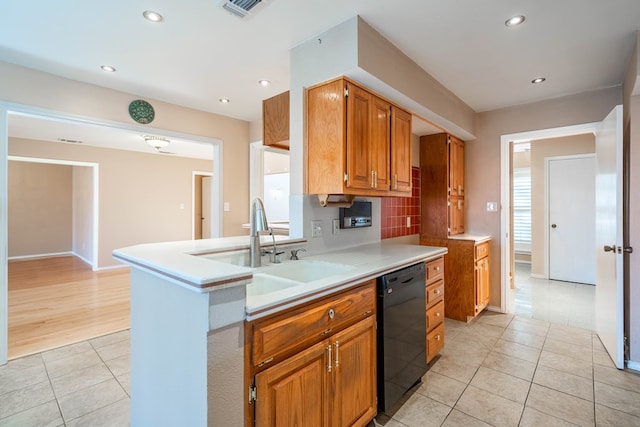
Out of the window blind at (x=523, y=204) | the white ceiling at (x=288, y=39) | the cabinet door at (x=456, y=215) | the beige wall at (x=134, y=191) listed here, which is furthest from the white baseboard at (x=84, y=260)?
the window blind at (x=523, y=204)

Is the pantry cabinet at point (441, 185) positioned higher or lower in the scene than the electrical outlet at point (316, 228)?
higher

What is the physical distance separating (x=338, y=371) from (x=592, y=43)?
281cm

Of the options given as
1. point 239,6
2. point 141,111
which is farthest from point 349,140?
point 141,111

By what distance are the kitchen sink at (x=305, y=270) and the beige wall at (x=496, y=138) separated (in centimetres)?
258

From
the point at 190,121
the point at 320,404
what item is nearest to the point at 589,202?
the point at 320,404

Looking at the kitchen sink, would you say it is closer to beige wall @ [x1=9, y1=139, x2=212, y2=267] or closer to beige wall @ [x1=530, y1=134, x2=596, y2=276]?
beige wall @ [x1=530, y1=134, x2=596, y2=276]

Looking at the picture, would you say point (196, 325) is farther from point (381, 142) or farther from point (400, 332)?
Result: point (381, 142)

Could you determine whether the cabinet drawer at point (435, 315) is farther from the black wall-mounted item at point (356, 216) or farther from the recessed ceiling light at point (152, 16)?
the recessed ceiling light at point (152, 16)

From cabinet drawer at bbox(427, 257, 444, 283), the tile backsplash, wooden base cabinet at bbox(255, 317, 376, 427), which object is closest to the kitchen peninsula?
wooden base cabinet at bbox(255, 317, 376, 427)

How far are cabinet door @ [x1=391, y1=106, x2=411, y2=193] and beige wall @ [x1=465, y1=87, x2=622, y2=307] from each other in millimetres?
1596

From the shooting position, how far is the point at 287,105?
253 cm

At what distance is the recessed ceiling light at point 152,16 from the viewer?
1.84 m

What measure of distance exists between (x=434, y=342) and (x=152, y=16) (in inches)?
117

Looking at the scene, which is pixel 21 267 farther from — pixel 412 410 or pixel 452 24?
pixel 452 24
